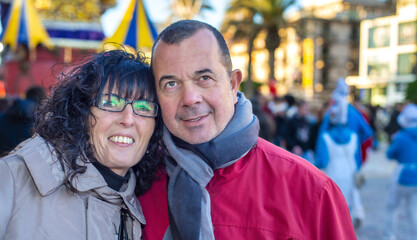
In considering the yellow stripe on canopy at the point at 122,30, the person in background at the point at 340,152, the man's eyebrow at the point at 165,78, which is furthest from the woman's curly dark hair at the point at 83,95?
the yellow stripe on canopy at the point at 122,30

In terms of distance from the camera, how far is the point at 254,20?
86.3ft

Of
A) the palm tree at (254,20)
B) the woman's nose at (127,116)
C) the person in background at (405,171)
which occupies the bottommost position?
the person in background at (405,171)

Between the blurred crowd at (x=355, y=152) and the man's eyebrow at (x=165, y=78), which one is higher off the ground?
the man's eyebrow at (x=165, y=78)

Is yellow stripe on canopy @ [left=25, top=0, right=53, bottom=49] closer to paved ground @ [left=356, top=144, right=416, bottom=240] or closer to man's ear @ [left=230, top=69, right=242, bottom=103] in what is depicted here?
paved ground @ [left=356, top=144, right=416, bottom=240]

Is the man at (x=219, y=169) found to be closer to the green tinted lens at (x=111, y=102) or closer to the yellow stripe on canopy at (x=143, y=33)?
the green tinted lens at (x=111, y=102)

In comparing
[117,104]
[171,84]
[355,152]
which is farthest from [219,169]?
[355,152]

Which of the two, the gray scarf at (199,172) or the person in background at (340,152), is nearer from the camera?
the gray scarf at (199,172)

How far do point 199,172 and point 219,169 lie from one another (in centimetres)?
14

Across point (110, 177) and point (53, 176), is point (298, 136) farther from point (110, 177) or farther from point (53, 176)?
point (53, 176)

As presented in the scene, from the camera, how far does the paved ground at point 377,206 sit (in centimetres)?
651

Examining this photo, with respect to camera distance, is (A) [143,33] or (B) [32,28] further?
(B) [32,28]

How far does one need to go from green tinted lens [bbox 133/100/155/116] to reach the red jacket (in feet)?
1.72

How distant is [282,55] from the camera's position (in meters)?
56.3

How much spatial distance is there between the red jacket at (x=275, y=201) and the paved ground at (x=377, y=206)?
15.3 ft
